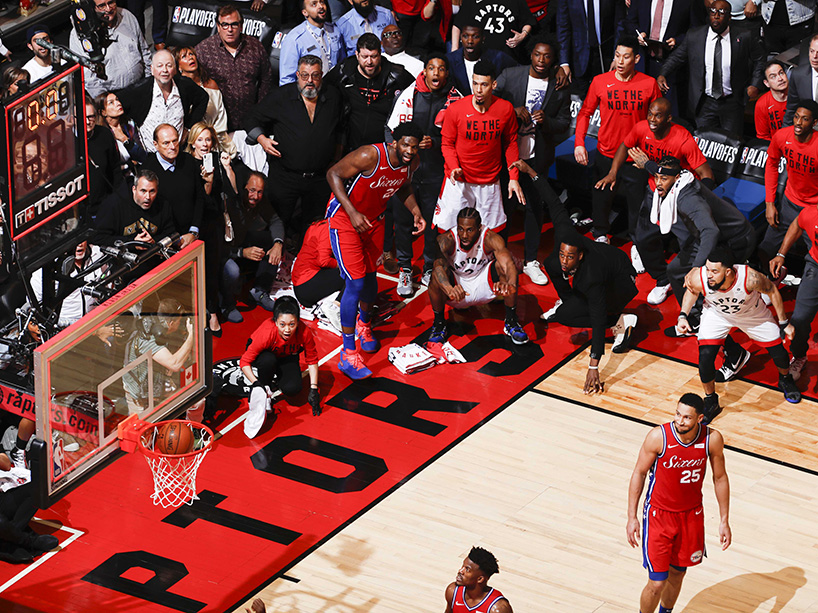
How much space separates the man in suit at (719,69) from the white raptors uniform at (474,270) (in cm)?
271

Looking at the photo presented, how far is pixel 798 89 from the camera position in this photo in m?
12.6

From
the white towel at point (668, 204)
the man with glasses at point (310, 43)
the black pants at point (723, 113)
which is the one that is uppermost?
the man with glasses at point (310, 43)

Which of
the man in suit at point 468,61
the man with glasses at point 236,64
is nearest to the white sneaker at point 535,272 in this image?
the man in suit at point 468,61

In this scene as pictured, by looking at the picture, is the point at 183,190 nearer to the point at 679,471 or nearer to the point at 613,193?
the point at 613,193

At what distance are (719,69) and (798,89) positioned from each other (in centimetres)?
83

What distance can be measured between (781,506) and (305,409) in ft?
11.7

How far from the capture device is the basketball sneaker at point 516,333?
11836 millimetres

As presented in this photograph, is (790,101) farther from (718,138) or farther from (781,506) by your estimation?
(781,506)

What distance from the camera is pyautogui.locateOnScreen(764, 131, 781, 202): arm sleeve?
11992 millimetres

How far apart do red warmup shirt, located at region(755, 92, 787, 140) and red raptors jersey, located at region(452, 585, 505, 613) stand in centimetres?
646

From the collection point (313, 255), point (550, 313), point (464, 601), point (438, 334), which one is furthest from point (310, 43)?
point (464, 601)

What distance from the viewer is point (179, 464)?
31.1 feet

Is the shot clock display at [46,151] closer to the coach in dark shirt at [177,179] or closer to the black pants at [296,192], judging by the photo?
the coach in dark shirt at [177,179]

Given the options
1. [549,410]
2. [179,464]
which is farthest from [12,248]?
[549,410]
